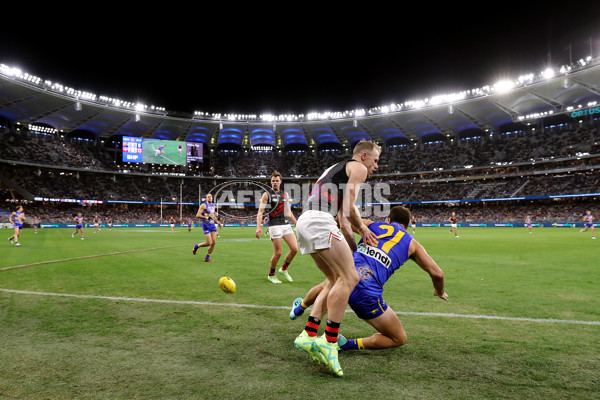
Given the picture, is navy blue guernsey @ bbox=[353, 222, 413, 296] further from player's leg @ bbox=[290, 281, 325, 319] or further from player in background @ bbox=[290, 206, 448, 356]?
player's leg @ bbox=[290, 281, 325, 319]

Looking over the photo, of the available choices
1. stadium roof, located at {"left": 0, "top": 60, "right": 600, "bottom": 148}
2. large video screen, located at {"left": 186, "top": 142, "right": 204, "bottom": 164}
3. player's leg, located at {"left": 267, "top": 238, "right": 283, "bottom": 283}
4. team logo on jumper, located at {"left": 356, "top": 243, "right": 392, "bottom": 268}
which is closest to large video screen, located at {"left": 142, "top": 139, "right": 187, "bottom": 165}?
large video screen, located at {"left": 186, "top": 142, "right": 204, "bottom": 164}

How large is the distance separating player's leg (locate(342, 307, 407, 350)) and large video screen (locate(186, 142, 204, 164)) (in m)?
76.1

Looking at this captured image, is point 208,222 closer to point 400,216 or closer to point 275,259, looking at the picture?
point 275,259

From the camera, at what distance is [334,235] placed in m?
3.76

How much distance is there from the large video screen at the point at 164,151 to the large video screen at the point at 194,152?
4.39 ft

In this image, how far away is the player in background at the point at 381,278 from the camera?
3.71 meters

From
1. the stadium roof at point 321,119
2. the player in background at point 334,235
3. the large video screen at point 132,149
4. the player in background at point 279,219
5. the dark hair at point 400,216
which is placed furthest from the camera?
the large video screen at point 132,149

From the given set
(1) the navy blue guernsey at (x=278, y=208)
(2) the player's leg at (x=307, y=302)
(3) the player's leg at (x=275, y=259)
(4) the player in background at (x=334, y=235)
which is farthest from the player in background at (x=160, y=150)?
(4) the player in background at (x=334, y=235)

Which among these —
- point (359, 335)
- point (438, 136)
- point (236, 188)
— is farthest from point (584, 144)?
point (359, 335)

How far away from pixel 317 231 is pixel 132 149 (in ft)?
243

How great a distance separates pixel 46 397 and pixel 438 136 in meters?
82.9

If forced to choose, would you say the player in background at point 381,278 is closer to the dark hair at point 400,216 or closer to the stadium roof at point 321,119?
the dark hair at point 400,216

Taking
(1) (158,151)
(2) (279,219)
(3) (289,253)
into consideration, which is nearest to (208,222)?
(2) (279,219)

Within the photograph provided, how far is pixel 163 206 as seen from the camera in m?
74.8
